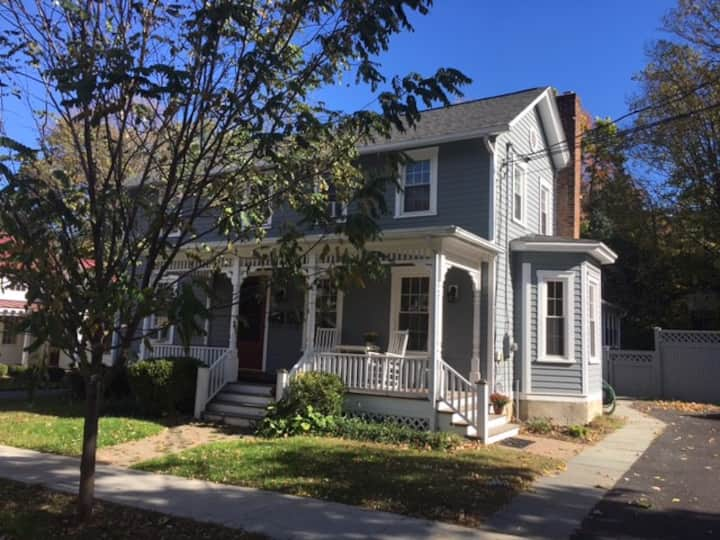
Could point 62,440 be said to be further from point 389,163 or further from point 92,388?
point 389,163

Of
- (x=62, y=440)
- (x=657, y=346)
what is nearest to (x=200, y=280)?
(x=62, y=440)

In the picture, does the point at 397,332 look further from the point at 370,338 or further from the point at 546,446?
the point at 546,446

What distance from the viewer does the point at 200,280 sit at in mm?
4508

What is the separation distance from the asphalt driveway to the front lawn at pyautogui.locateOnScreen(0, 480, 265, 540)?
365 cm

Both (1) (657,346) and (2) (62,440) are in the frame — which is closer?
(2) (62,440)

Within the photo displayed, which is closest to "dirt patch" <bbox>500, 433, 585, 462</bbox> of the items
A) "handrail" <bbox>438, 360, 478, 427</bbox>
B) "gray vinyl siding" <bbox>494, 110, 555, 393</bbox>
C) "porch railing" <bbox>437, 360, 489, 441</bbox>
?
"porch railing" <bbox>437, 360, 489, 441</bbox>

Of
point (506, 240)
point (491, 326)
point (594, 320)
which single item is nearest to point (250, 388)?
point (491, 326)

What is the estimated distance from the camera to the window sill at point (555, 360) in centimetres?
1314

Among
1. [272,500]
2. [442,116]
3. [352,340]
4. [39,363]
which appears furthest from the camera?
[442,116]

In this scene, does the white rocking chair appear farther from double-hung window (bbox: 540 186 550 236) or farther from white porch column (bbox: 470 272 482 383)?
double-hung window (bbox: 540 186 550 236)

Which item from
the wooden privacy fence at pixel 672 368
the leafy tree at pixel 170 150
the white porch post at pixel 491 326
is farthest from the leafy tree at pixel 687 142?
Result: the leafy tree at pixel 170 150

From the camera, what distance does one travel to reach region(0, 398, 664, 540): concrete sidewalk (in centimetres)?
573

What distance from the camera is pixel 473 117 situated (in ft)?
47.6

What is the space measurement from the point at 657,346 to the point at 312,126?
58.0 ft
